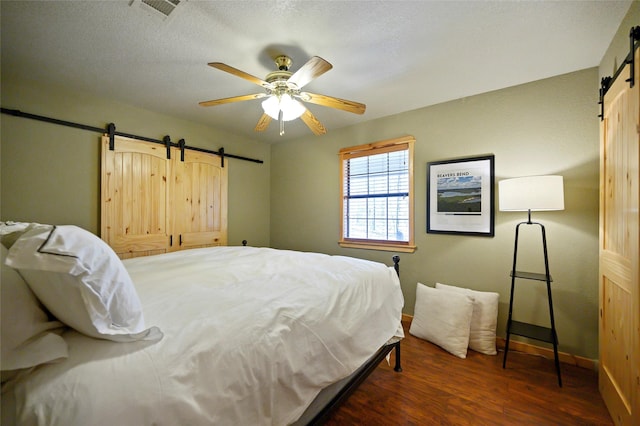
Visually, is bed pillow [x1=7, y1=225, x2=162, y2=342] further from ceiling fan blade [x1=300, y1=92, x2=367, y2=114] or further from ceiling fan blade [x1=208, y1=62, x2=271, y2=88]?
ceiling fan blade [x1=300, y1=92, x2=367, y2=114]

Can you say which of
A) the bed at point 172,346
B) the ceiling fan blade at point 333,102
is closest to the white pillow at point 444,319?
the bed at point 172,346

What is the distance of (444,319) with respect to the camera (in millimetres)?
2594

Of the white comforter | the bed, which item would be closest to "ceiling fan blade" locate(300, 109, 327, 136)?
the white comforter

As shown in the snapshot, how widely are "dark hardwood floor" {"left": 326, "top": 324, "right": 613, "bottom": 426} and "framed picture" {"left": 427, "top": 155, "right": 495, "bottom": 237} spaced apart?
1.24 metres

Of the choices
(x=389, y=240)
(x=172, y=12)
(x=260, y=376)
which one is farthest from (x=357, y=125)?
(x=260, y=376)

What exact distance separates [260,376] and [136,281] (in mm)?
1044

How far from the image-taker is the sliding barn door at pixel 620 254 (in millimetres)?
1396

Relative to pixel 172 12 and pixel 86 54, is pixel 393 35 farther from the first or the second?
pixel 86 54

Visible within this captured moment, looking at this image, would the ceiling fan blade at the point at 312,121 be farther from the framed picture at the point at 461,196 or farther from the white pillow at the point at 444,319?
the white pillow at the point at 444,319

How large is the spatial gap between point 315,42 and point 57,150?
9.04ft

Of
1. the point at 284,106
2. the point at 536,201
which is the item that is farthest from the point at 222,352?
the point at 536,201

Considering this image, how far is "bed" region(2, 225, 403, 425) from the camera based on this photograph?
0.67m

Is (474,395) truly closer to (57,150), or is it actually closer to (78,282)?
(78,282)

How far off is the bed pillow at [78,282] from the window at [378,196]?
2.95 metres
